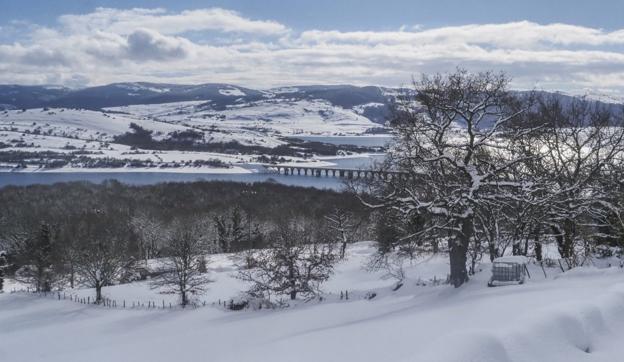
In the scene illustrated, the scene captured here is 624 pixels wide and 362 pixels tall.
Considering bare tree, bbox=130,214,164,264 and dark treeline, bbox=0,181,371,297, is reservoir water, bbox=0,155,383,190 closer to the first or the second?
dark treeline, bbox=0,181,371,297

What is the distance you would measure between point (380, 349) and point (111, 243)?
6139 cm

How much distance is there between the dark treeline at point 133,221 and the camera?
188ft

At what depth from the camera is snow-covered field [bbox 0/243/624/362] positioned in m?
7.28

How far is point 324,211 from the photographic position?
9856 centimetres

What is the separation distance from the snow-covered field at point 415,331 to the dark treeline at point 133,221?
21202 mm

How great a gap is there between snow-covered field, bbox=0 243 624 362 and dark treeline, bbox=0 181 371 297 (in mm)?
21202

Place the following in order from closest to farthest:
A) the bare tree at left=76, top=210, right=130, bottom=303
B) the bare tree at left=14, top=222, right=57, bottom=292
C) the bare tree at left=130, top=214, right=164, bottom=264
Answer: the bare tree at left=76, top=210, right=130, bottom=303
the bare tree at left=14, top=222, right=57, bottom=292
the bare tree at left=130, top=214, right=164, bottom=264

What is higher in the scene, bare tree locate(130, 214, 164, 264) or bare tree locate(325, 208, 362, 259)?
bare tree locate(325, 208, 362, 259)

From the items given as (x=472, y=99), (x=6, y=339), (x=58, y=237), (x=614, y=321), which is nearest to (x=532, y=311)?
(x=614, y=321)

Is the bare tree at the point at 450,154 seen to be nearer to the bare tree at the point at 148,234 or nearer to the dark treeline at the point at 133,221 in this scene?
the dark treeline at the point at 133,221

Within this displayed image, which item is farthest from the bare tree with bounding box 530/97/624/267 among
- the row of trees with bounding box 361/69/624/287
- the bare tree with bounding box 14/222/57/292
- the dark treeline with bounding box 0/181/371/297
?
the bare tree with bounding box 14/222/57/292

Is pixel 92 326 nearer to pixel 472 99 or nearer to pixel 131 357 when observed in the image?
pixel 131 357

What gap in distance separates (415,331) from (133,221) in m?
88.5

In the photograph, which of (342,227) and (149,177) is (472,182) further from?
(149,177)
